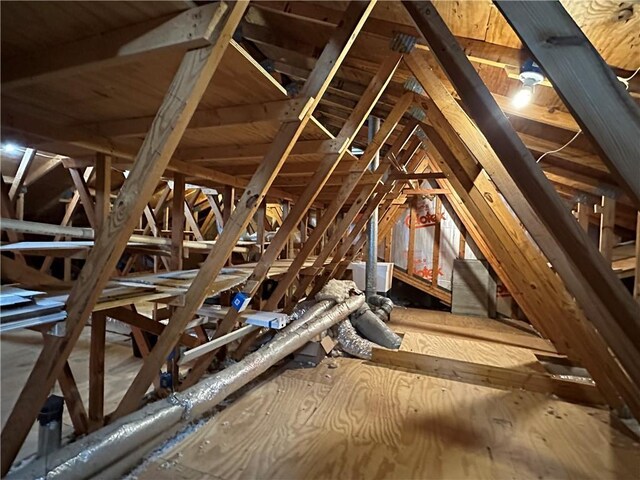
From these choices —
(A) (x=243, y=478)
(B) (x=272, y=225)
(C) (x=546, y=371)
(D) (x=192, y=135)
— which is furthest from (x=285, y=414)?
(B) (x=272, y=225)

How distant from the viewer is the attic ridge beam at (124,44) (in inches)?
31.7

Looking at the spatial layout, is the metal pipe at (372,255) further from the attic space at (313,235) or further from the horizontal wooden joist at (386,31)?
the horizontal wooden joist at (386,31)

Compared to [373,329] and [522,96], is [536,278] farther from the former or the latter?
[373,329]

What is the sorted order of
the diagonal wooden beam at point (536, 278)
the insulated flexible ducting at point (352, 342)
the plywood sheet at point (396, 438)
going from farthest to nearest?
the insulated flexible ducting at point (352, 342), the diagonal wooden beam at point (536, 278), the plywood sheet at point (396, 438)

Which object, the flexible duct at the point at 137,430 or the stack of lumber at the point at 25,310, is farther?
the flexible duct at the point at 137,430

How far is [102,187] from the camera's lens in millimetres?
1805

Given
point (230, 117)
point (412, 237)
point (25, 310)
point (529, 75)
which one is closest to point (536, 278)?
point (529, 75)

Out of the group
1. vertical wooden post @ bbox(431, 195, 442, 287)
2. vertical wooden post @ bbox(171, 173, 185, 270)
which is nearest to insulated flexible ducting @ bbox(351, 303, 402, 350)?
vertical wooden post @ bbox(171, 173, 185, 270)

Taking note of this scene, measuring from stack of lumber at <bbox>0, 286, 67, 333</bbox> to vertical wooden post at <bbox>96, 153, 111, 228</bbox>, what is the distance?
2.57ft

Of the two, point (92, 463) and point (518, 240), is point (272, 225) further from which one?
point (92, 463)

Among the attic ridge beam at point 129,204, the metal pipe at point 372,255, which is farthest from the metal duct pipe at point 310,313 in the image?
the attic ridge beam at point 129,204

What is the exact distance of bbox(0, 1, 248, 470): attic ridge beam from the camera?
86 cm

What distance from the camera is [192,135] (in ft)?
5.68

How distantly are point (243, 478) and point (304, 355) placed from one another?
57.6 inches
